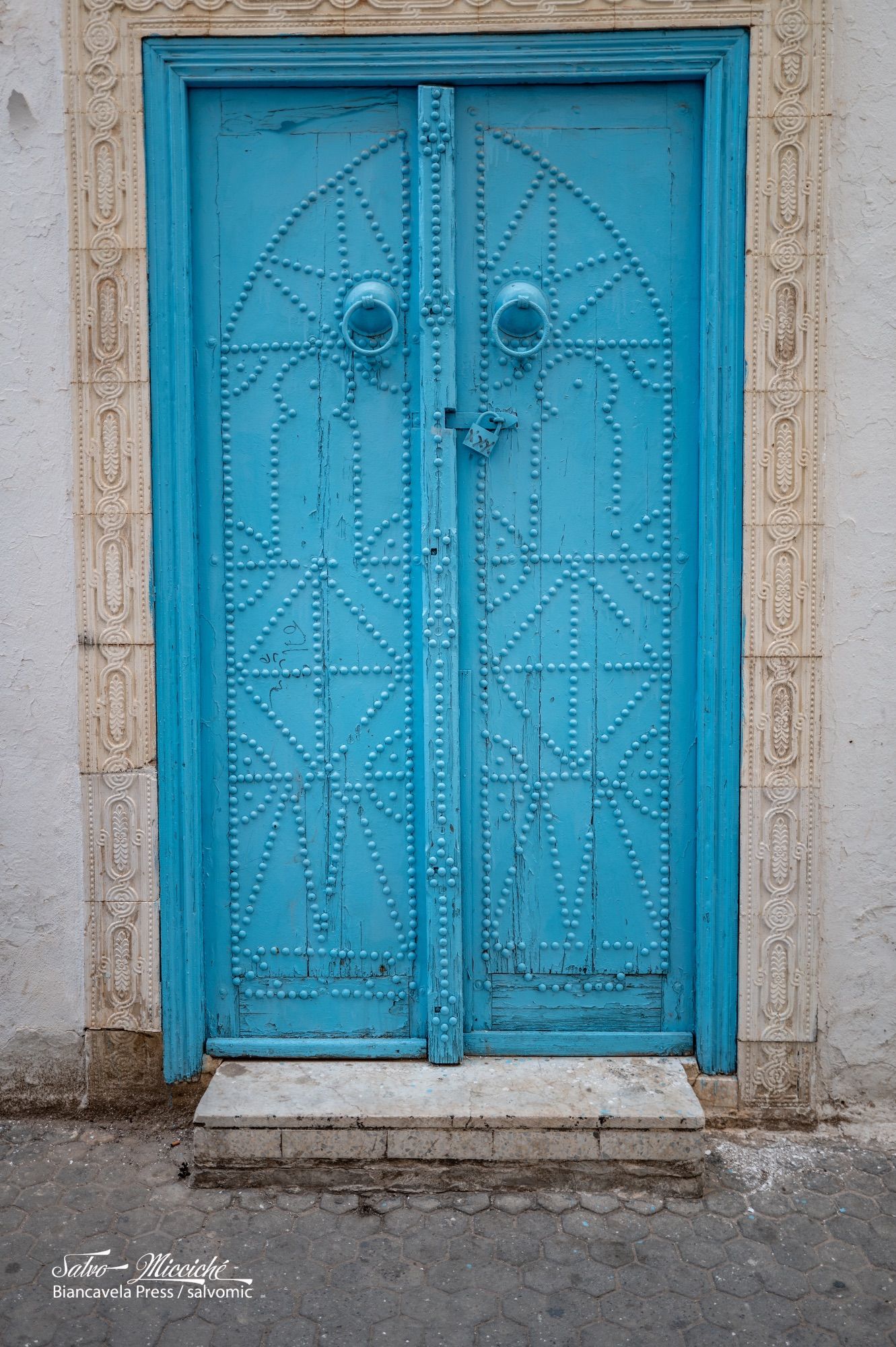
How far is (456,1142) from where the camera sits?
2908mm

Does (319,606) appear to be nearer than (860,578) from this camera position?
No

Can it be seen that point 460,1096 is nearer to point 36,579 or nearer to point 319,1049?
point 319,1049

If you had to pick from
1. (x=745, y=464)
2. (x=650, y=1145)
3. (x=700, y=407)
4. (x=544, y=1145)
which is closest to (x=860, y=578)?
(x=745, y=464)

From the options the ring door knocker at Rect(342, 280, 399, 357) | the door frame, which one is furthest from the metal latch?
the door frame

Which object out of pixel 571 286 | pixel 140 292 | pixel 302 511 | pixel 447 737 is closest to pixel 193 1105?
pixel 447 737

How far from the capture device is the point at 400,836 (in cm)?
321

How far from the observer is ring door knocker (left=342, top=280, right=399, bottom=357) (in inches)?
117

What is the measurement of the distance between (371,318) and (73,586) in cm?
113
